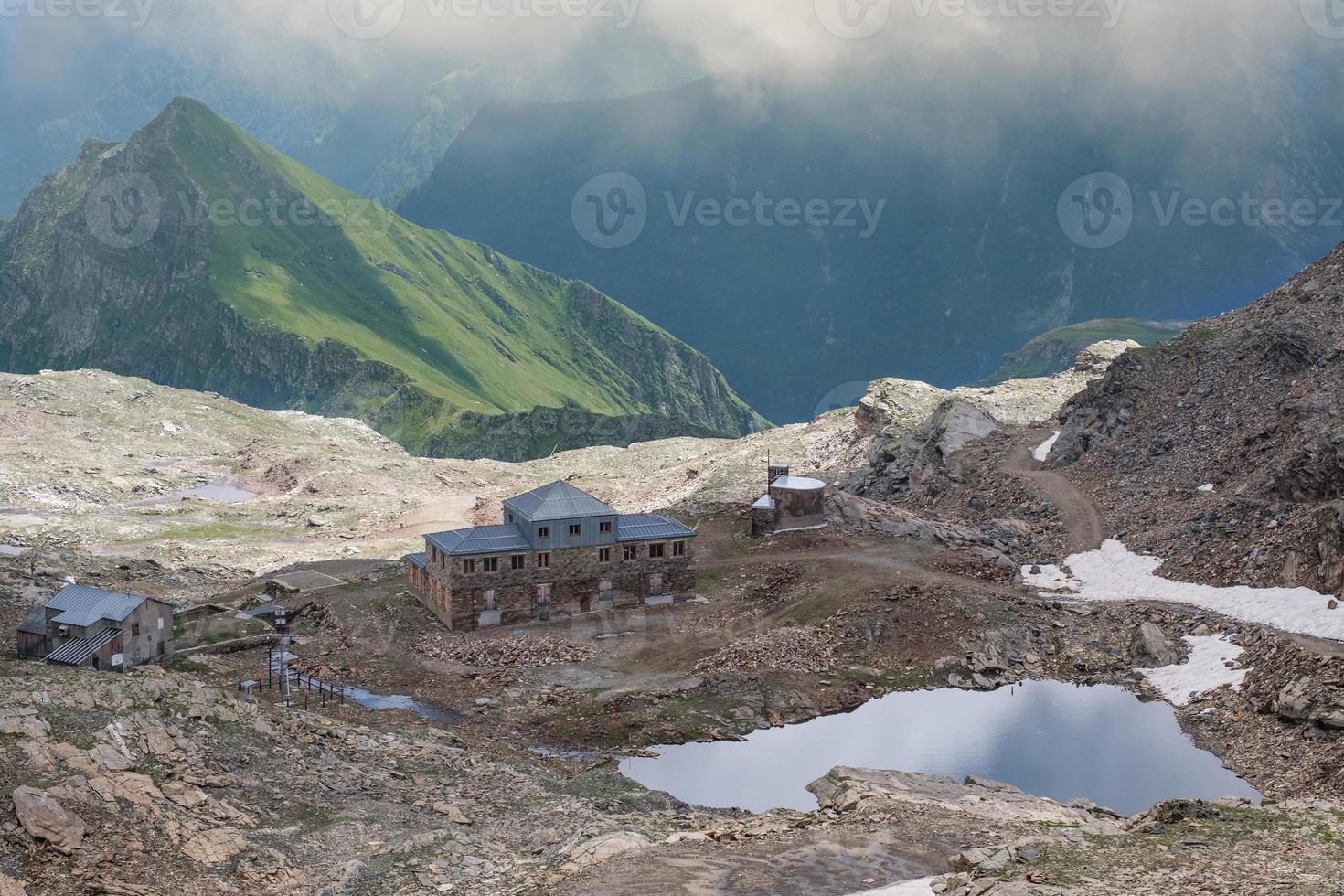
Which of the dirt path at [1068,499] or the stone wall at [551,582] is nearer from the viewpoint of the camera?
the stone wall at [551,582]

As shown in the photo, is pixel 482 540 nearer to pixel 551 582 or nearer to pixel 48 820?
pixel 551 582

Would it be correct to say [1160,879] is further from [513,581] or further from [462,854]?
[513,581]

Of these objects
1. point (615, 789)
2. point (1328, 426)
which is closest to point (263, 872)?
point (615, 789)

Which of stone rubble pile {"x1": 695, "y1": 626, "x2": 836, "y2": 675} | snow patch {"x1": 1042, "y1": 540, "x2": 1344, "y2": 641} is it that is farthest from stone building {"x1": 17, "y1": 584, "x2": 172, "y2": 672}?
snow patch {"x1": 1042, "y1": 540, "x2": 1344, "y2": 641}

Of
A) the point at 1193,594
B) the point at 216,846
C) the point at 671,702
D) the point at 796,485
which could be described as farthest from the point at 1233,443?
the point at 216,846

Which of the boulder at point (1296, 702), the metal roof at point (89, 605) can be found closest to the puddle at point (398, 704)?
the metal roof at point (89, 605)

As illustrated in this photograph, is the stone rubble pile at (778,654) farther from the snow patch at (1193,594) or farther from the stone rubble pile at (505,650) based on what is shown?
the snow patch at (1193,594)

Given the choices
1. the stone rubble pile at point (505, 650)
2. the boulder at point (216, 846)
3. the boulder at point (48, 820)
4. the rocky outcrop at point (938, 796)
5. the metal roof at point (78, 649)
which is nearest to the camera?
the boulder at point (48, 820)
